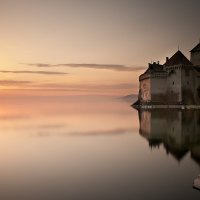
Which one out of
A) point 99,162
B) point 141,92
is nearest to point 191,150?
point 99,162

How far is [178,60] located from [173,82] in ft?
11.4

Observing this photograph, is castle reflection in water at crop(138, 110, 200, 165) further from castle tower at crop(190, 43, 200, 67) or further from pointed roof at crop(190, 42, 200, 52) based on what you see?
pointed roof at crop(190, 42, 200, 52)

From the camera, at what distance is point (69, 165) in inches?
523

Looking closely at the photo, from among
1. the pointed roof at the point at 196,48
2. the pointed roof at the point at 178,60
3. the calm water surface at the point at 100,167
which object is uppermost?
→ the pointed roof at the point at 196,48

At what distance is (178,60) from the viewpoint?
153 ft

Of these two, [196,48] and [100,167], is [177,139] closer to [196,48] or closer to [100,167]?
[100,167]

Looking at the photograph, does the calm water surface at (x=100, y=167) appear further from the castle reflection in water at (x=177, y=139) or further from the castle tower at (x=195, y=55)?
the castle tower at (x=195, y=55)

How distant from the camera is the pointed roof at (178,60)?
46.2 m

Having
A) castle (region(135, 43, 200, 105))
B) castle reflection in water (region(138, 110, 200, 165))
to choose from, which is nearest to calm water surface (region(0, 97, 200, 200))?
castle reflection in water (region(138, 110, 200, 165))

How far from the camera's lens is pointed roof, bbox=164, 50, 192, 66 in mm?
46219

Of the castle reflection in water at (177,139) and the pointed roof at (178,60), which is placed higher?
the pointed roof at (178,60)

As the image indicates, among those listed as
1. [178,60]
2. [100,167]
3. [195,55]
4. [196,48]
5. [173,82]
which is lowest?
[100,167]

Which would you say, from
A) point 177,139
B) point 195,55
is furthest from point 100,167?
point 195,55

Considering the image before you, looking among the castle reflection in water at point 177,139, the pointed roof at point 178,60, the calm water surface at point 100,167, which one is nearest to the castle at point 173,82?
the pointed roof at point 178,60
